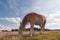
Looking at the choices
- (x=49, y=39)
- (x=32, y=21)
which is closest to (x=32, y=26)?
(x=32, y=21)

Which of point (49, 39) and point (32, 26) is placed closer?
point (49, 39)

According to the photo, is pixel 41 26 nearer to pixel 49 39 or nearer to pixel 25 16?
pixel 25 16

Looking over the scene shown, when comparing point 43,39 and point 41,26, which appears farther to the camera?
point 41,26

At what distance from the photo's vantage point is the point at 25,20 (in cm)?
886

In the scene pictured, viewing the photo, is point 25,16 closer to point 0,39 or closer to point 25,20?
point 25,20

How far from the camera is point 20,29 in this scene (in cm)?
859

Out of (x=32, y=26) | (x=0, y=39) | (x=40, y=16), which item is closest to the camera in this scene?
(x=0, y=39)

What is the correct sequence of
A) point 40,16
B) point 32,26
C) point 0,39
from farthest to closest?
point 40,16 < point 32,26 < point 0,39

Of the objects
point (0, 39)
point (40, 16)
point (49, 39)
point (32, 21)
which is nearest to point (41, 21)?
point (40, 16)

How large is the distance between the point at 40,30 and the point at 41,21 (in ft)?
1.66

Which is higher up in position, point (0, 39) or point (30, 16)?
point (30, 16)

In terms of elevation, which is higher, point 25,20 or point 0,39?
point 25,20

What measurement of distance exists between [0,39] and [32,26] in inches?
107

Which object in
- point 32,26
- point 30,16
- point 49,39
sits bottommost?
point 49,39
